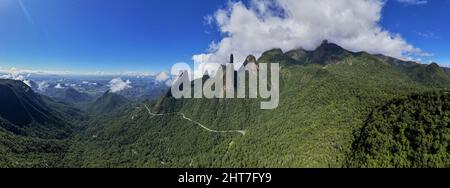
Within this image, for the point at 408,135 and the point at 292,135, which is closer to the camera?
the point at 408,135

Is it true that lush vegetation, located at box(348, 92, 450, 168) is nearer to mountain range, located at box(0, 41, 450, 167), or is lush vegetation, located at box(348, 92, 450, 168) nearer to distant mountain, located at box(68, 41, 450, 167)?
mountain range, located at box(0, 41, 450, 167)

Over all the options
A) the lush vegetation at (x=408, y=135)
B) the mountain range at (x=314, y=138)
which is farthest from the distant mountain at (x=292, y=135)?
the lush vegetation at (x=408, y=135)

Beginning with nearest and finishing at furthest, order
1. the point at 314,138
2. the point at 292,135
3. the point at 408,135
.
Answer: the point at 408,135 → the point at 314,138 → the point at 292,135

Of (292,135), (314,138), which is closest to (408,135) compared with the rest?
(314,138)

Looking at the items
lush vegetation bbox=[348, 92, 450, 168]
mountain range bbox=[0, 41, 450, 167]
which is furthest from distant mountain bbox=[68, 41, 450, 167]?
lush vegetation bbox=[348, 92, 450, 168]

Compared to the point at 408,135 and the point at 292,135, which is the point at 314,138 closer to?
the point at 292,135

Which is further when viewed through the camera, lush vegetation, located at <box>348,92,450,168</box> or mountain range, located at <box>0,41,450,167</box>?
mountain range, located at <box>0,41,450,167</box>

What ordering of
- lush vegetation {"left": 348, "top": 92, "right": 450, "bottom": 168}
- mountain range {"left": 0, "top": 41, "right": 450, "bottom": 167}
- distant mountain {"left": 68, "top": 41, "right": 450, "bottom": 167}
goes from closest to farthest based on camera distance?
lush vegetation {"left": 348, "top": 92, "right": 450, "bottom": 168} → mountain range {"left": 0, "top": 41, "right": 450, "bottom": 167} → distant mountain {"left": 68, "top": 41, "right": 450, "bottom": 167}

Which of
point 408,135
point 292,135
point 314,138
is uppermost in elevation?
point 408,135

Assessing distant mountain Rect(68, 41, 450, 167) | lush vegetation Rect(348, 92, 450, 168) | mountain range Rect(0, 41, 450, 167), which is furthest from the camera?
distant mountain Rect(68, 41, 450, 167)
